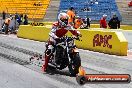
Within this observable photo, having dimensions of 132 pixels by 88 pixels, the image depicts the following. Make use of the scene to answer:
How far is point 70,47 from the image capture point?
10078mm

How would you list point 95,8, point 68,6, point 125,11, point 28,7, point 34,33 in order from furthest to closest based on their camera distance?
1. point 28,7
2. point 68,6
3. point 95,8
4. point 125,11
5. point 34,33

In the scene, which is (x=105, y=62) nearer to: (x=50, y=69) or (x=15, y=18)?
(x=50, y=69)

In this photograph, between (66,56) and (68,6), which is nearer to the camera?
(66,56)

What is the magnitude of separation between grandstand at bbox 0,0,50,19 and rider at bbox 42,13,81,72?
32486 mm

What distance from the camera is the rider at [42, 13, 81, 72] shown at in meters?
10.4

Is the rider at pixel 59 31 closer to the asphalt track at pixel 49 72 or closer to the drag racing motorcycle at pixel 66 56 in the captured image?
the drag racing motorcycle at pixel 66 56

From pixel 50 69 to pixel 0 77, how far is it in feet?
5.59

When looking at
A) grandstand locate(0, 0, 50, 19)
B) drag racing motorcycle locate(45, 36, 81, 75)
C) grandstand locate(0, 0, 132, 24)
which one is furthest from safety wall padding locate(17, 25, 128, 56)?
grandstand locate(0, 0, 50, 19)

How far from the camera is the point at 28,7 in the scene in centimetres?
4519

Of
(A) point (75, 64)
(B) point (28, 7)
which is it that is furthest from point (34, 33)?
(B) point (28, 7)

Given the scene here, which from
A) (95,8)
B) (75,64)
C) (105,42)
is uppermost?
(75,64)

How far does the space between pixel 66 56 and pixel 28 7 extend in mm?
35514

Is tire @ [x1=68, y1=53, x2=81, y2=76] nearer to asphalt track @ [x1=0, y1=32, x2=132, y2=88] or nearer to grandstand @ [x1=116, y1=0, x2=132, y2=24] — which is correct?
asphalt track @ [x1=0, y1=32, x2=132, y2=88]

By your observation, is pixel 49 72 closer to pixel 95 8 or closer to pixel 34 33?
pixel 34 33
